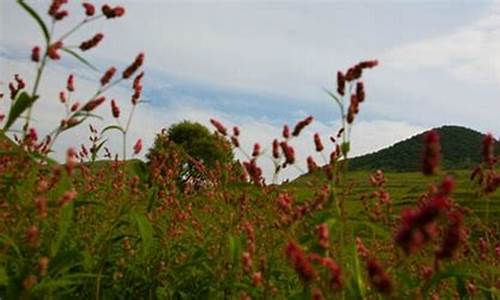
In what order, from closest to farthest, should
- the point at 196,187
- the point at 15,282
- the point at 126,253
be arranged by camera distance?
the point at 15,282 < the point at 126,253 < the point at 196,187

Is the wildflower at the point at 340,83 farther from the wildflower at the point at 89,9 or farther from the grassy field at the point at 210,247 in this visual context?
the wildflower at the point at 89,9

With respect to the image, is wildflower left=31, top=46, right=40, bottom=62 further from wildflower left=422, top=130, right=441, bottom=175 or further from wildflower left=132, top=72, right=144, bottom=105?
wildflower left=422, top=130, right=441, bottom=175

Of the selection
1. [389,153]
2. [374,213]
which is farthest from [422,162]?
[389,153]

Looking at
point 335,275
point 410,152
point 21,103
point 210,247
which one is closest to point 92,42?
point 21,103

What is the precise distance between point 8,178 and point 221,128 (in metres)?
0.90

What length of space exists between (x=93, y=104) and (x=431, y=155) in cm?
138

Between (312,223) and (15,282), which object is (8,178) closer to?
(15,282)

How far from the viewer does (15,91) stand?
2.80m

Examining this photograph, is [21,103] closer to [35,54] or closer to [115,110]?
[35,54]

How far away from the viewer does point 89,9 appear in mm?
2203

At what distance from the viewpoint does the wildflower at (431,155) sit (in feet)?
3.58

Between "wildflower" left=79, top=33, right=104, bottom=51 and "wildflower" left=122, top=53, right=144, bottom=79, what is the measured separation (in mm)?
194

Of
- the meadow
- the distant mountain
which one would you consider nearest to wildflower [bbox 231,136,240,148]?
the meadow

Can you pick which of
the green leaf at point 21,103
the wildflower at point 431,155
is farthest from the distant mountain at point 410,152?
the wildflower at point 431,155
